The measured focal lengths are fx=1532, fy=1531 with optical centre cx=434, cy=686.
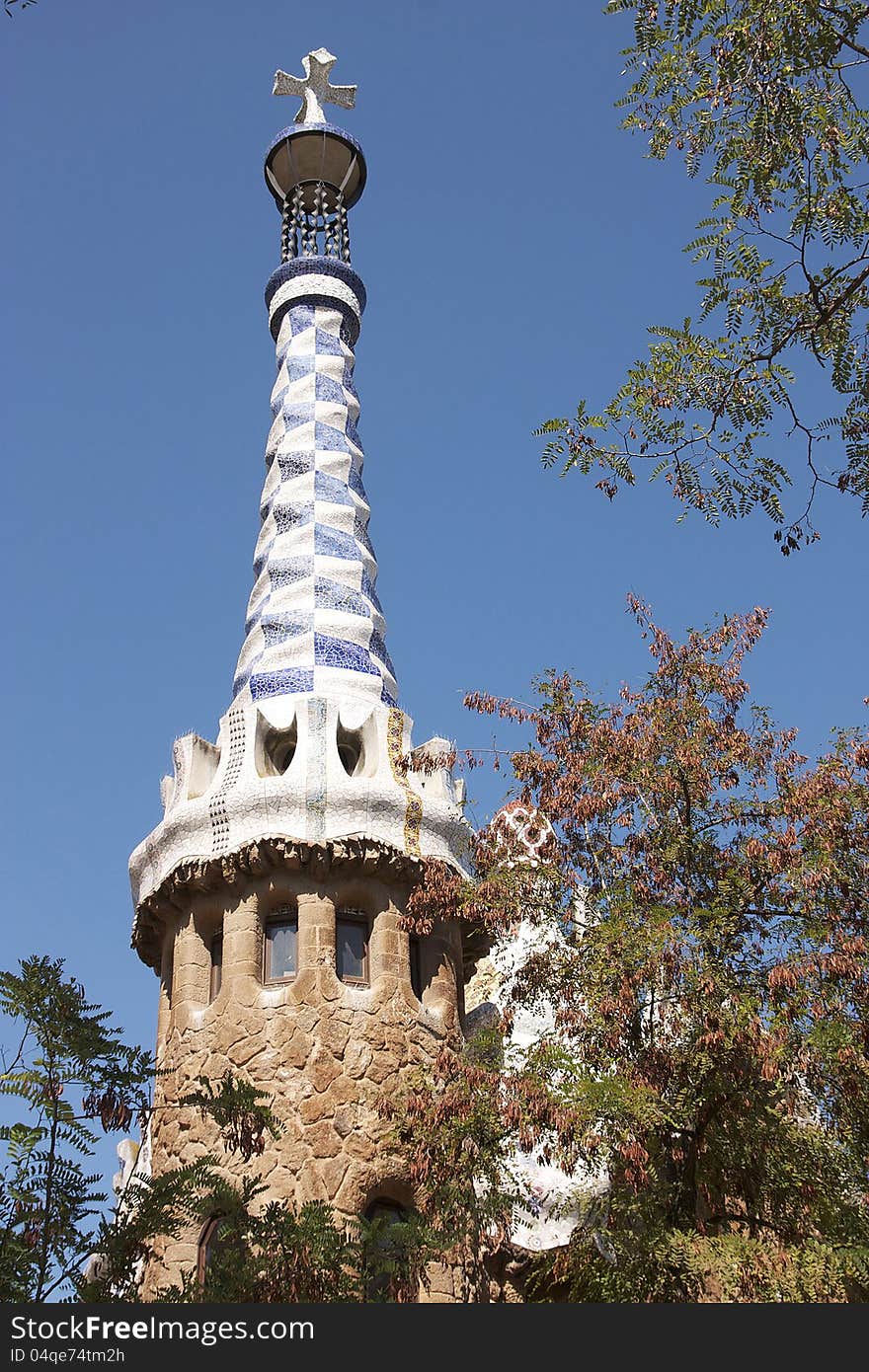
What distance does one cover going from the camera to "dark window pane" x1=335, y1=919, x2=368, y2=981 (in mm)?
9898

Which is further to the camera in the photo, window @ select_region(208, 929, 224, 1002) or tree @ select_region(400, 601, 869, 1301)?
window @ select_region(208, 929, 224, 1002)

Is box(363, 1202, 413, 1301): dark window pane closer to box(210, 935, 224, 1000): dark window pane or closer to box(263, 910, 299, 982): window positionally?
box(263, 910, 299, 982): window

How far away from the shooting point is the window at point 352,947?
9887 millimetres

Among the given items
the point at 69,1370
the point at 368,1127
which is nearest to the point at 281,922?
the point at 368,1127

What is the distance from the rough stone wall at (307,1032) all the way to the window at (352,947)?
66 millimetres

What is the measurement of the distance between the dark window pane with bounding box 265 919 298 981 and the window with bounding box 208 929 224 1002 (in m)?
0.32

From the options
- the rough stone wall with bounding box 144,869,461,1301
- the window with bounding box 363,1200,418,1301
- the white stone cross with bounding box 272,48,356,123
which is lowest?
the window with bounding box 363,1200,418,1301

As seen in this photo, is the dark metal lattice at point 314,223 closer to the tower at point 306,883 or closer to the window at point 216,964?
the tower at point 306,883

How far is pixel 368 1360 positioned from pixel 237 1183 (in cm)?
402

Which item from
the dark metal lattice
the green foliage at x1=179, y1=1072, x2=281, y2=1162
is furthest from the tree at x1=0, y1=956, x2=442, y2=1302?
the dark metal lattice

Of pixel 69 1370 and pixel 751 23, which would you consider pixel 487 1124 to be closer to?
pixel 69 1370

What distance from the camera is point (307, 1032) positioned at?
9383mm

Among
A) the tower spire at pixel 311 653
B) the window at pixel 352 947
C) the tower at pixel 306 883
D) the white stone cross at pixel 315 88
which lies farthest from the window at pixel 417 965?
the white stone cross at pixel 315 88

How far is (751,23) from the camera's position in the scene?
6547mm
